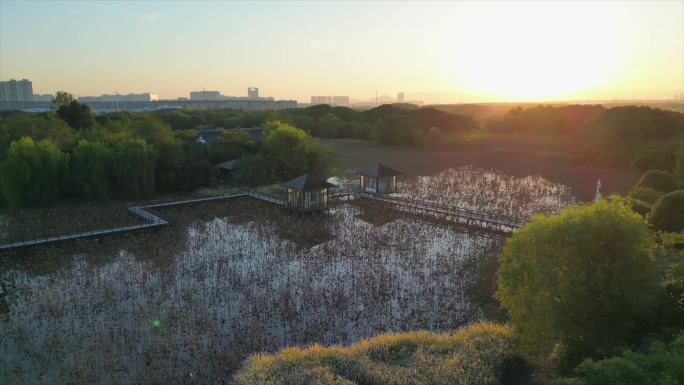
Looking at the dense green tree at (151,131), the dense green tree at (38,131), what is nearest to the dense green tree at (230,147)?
the dense green tree at (151,131)

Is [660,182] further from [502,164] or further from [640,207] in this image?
[502,164]

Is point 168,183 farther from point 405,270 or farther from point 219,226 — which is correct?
point 405,270

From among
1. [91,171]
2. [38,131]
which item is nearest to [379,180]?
[91,171]

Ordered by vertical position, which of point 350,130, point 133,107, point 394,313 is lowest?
point 394,313

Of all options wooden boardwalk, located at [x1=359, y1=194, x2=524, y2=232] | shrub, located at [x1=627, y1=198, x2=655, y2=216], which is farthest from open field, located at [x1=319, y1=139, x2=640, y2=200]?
wooden boardwalk, located at [x1=359, y1=194, x2=524, y2=232]

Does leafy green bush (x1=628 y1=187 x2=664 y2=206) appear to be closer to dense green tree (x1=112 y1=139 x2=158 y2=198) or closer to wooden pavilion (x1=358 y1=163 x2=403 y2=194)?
wooden pavilion (x1=358 y1=163 x2=403 y2=194)

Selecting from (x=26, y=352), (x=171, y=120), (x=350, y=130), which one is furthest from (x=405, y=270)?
(x=171, y=120)
